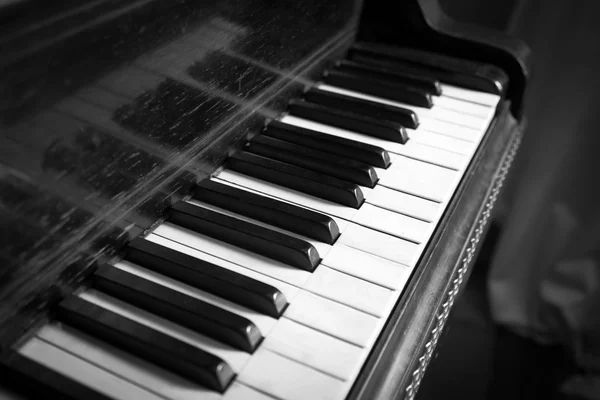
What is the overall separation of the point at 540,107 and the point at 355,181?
120 centimetres

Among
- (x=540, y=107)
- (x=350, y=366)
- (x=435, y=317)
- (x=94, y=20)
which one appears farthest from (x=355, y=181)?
(x=540, y=107)

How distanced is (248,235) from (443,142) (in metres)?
0.45

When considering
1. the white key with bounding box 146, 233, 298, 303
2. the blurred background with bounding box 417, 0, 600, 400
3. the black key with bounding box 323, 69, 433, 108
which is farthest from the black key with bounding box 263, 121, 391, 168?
the blurred background with bounding box 417, 0, 600, 400

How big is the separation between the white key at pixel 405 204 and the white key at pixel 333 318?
230 mm

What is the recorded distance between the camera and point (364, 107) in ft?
3.88

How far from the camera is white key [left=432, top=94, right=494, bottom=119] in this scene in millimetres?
1197

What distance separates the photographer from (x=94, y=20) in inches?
26.9

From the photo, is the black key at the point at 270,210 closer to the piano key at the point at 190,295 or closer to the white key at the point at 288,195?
the white key at the point at 288,195

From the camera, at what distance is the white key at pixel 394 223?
89 cm

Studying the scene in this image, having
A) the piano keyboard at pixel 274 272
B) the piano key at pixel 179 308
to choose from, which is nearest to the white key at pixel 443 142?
the piano keyboard at pixel 274 272

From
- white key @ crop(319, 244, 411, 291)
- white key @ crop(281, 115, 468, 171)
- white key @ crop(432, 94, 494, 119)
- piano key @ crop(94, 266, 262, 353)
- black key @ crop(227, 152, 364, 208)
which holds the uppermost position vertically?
white key @ crop(432, 94, 494, 119)

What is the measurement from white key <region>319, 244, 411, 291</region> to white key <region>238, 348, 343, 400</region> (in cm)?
17

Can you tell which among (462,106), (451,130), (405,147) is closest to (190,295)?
(405,147)

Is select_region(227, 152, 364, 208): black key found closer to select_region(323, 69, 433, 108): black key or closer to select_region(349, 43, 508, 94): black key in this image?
select_region(323, 69, 433, 108): black key
